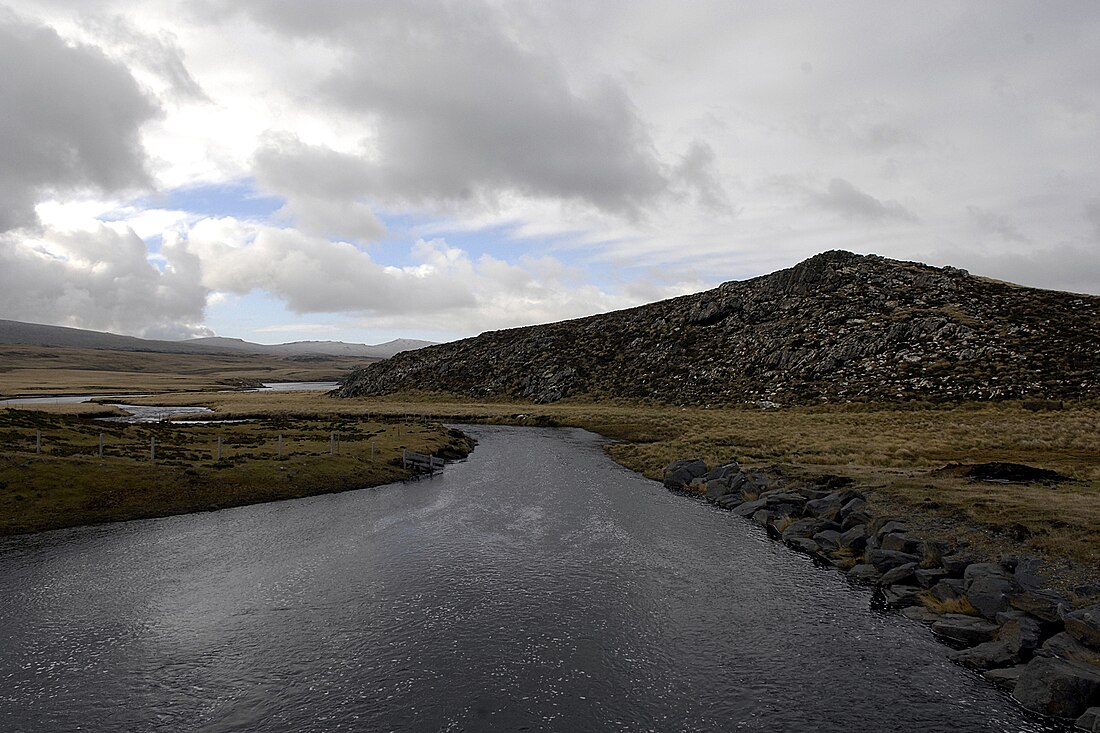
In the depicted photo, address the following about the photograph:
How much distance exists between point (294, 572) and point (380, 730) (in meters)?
13.2

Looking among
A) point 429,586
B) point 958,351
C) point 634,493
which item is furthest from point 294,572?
point 958,351

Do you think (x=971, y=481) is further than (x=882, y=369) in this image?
No

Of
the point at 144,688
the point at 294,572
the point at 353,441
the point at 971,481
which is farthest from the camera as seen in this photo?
the point at 353,441

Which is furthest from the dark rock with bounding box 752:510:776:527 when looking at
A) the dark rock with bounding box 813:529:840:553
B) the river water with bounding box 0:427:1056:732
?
the dark rock with bounding box 813:529:840:553

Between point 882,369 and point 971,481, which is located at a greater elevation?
point 882,369

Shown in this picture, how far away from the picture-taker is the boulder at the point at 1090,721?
46.8ft

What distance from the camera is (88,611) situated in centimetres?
2144

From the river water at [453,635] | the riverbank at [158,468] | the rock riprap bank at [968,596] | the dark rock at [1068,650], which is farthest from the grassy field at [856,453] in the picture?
the river water at [453,635]

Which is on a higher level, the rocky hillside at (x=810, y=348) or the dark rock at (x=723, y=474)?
the rocky hillside at (x=810, y=348)

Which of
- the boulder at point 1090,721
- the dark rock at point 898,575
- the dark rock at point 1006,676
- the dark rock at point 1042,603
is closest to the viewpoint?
the boulder at point 1090,721

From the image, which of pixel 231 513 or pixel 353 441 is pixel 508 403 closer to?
pixel 353 441

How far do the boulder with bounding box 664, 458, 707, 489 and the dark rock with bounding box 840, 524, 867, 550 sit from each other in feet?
52.4

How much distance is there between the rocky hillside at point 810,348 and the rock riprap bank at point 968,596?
59.7 meters

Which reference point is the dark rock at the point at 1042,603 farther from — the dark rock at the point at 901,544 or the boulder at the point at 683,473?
the boulder at the point at 683,473
